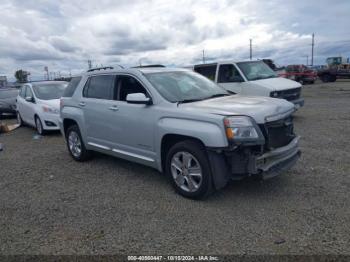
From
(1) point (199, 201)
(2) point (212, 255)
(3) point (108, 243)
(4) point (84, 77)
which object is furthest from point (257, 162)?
(4) point (84, 77)

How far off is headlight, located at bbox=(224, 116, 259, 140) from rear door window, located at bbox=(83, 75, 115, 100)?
2489 mm

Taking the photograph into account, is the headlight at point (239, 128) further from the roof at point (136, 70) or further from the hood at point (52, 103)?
the hood at point (52, 103)

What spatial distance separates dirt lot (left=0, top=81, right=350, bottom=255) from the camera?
10.7 feet

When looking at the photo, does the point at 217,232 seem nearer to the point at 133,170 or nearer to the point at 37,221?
the point at 37,221

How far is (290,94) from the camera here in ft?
32.3

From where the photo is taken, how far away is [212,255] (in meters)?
3.07

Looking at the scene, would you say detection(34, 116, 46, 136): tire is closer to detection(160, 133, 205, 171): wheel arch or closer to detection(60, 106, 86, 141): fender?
detection(60, 106, 86, 141): fender

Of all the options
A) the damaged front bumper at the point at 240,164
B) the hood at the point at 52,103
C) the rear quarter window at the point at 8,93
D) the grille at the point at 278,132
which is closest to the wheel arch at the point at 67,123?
the hood at the point at 52,103

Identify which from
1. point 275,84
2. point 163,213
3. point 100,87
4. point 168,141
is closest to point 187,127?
point 168,141

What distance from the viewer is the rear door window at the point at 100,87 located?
5574 mm

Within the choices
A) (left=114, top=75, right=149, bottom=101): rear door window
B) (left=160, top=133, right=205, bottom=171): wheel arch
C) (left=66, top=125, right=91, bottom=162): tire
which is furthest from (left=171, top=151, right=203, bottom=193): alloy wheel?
(left=66, top=125, right=91, bottom=162): tire

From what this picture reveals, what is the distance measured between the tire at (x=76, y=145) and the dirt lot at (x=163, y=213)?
343 mm

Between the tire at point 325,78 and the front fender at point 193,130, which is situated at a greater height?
the front fender at point 193,130

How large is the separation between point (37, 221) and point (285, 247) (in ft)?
9.56
